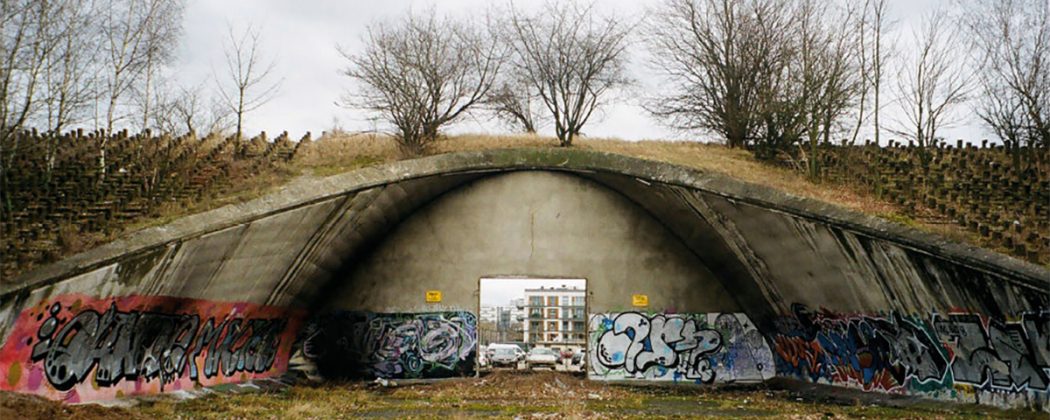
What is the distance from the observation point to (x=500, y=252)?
2294 cm

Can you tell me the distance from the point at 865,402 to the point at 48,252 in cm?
1592

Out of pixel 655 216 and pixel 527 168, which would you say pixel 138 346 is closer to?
pixel 527 168

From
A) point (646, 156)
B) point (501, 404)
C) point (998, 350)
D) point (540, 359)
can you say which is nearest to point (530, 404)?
point (501, 404)

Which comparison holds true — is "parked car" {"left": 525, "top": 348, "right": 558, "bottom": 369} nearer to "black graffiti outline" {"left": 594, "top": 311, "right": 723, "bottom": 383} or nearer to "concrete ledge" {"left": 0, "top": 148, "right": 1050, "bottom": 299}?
"black graffiti outline" {"left": 594, "top": 311, "right": 723, "bottom": 383}

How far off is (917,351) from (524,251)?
10221 millimetres

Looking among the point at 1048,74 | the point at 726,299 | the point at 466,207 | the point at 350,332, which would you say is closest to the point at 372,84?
the point at 466,207

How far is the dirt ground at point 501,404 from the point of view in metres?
14.5

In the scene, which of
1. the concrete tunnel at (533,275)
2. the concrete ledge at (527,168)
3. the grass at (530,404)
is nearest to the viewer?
the concrete ledge at (527,168)

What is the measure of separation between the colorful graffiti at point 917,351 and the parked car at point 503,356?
642 inches

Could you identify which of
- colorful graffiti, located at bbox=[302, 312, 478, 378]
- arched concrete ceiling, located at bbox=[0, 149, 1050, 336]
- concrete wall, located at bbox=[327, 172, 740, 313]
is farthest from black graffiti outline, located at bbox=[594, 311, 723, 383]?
colorful graffiti, located at bbox=[302, 312, 478, 378]

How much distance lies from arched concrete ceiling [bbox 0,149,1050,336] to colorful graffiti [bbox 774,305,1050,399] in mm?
337

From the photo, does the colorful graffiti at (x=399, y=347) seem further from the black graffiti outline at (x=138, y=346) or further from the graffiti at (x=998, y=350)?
the graffiti at (x=998, y=350)

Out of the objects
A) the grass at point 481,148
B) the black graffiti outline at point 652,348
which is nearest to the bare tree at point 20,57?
the grass at point 481,148

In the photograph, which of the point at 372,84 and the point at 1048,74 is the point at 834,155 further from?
the point at 372,84
